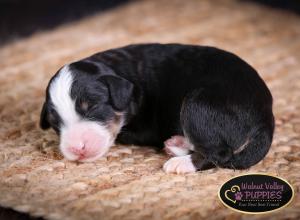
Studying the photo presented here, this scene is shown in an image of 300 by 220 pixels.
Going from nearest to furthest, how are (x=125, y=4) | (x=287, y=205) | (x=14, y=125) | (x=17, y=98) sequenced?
(x=287, y=205), (x=14, y=125), (x=17, y=98), (x=125, y=4)

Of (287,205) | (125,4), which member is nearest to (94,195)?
(287,205)

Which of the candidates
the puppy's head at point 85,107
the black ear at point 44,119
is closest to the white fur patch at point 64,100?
the puppy's head at point 85,107

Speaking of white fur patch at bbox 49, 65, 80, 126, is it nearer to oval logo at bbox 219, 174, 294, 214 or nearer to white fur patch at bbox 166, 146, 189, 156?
white fur patch at bbox 166, 146, 189, 156

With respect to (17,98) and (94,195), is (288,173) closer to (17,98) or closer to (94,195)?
(94,195)

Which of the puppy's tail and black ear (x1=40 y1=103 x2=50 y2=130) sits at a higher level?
black ear (x1=40 y1=103 x2=50 y2=130)

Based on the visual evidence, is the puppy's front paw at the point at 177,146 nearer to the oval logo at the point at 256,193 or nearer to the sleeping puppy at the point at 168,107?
the sleeping puppy at the point at 168,107

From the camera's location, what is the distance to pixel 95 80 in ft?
11.0

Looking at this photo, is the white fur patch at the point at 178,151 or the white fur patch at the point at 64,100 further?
the white fur patch at the point at 178,151

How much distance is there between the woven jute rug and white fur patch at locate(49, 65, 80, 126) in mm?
300

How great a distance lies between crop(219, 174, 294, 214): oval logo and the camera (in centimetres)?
286

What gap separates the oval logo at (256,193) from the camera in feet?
9.38

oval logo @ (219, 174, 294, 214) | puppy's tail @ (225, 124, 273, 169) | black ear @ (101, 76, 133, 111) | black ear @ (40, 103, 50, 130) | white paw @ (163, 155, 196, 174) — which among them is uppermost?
black ear @ (101, 76, 133, 111)

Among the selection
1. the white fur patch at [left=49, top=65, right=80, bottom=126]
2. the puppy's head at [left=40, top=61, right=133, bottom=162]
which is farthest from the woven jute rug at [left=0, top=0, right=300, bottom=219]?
the white fur patch at [left=49, top=65, right=80, bottom=126]

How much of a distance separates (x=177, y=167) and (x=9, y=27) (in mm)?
3330
